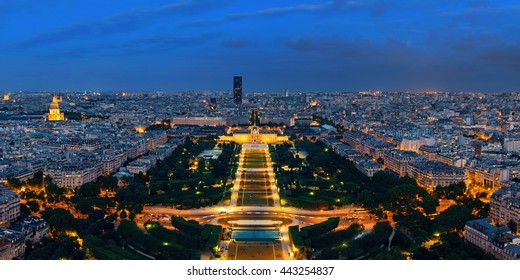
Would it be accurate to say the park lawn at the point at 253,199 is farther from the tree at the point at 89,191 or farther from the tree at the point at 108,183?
the tree at the point at 89,191

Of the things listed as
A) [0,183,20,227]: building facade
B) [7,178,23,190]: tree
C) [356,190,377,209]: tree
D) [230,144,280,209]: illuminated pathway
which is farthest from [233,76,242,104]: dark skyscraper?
[0,183,20,227]: building facade

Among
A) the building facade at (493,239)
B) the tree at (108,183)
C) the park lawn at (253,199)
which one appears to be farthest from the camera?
the tree at (108,183)

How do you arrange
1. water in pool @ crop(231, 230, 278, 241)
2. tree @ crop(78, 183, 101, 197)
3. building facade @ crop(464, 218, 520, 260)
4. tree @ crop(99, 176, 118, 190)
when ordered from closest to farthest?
building facade @ crop(464, 218, 520, 260) → water in pool @ crop(231, 230, 278, 241) → tree @ crop(78, 183, 101, 197) → tree @ crop(99, 176, 118, 190)

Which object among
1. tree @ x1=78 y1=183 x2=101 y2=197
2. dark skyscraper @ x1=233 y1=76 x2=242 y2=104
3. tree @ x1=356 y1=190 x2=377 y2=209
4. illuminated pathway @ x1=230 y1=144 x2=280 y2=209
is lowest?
illuminated pathway @ x1=230 y1=144 x2=280 y2=209

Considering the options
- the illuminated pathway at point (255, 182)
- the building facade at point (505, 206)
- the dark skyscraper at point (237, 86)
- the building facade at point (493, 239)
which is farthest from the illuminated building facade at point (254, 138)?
the dark skyscraper at point (237, 86)

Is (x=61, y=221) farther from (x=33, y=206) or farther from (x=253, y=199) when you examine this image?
(x=253, y=199)

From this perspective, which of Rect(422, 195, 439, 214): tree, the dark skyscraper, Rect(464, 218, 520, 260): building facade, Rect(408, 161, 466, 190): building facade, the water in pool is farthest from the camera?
the dark skyscraper

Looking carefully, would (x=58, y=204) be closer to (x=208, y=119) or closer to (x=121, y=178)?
(x=121, y=178)

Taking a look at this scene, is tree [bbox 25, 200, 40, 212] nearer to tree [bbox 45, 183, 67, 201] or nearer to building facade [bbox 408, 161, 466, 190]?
tree [bbox 45, 183, 67, 201]

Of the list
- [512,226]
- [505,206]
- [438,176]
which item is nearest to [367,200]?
[505,206]

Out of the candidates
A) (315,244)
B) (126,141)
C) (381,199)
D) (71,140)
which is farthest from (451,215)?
(71,140)

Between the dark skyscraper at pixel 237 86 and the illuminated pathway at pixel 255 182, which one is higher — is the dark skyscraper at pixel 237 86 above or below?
above
